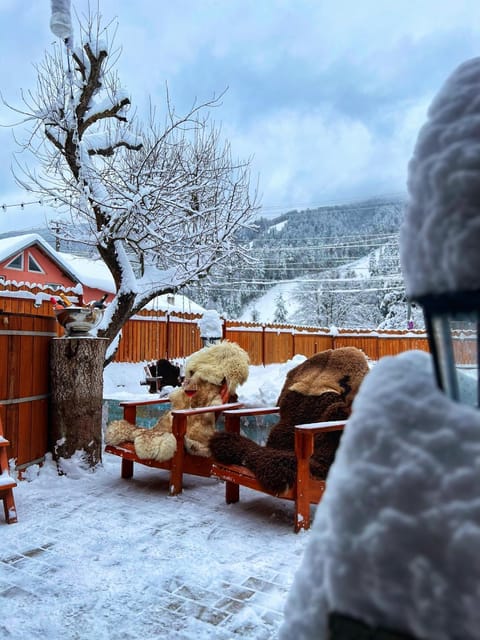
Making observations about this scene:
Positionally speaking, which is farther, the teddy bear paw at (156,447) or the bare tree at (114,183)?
the bare tree at (114,183)

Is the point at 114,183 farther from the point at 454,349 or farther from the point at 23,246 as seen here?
the point at 23,246

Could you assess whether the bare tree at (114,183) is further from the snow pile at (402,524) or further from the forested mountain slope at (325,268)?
the forested mountain slope at (325,268)

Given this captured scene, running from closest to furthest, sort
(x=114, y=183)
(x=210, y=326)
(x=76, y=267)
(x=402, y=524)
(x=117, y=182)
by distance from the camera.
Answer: (x=402, y=524), (x=114, y=183), (x=210, y=326), (x=117, y=182), (x=76, y=267)

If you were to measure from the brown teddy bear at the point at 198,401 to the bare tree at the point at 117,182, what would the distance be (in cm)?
195

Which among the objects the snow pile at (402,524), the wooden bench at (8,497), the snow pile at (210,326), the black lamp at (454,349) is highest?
the snow pile at (210,326)

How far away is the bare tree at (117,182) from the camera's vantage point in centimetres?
633

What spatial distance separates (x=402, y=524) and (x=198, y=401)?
4237 mm

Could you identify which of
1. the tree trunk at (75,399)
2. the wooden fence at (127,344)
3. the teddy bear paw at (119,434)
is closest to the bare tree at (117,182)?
the wooden fence at (127,344)

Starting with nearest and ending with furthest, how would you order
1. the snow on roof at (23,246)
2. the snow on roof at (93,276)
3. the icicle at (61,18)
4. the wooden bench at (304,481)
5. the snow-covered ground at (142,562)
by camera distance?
the snow-covered ground at (142,562) → the wooden bench at (304,481) → the icicle at (61,18) → the snow on roof at (23,246) → the snow on roof at (93,276)

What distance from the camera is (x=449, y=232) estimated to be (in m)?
0.51

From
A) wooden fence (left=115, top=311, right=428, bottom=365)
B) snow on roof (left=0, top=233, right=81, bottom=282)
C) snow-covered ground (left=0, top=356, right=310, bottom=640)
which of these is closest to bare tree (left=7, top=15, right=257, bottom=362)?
snow-covered ground (left=0, top=356, right=310, bottom=640)

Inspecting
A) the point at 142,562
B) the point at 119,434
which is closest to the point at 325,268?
the point at 119,434

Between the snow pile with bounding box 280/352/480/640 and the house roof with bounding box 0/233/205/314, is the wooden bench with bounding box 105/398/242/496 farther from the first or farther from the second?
the house roof with bounding box 0/233/205/314

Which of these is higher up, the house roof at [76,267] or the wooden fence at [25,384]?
the house roof at [76,267]
